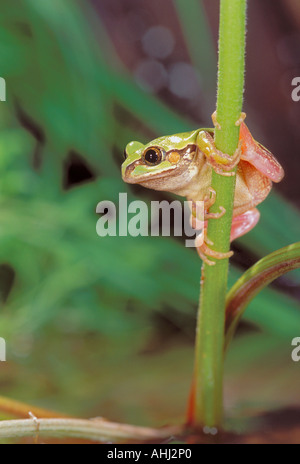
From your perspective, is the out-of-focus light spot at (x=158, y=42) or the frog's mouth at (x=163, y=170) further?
the out-of-focus light spot at (x=158, y=42)

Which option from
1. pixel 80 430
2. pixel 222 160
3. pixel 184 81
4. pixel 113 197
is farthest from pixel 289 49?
pixel 80 430

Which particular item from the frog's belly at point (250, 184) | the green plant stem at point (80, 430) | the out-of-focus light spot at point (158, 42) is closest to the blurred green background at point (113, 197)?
the out-of-focus light spot at point (158, 42)

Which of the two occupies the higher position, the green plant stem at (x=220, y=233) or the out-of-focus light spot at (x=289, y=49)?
the out-of-focus light spot at (x=289, y=49)

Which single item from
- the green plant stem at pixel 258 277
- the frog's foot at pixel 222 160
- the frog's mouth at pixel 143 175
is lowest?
the green plant stem at pixel 258 277

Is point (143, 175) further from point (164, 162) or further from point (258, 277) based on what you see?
point (258, 277)

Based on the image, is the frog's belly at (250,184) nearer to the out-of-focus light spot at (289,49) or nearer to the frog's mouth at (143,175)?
the frog's mouth at (143,175)

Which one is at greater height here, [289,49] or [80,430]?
[289,49]

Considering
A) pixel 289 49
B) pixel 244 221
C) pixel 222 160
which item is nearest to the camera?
pixel 222 160
